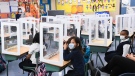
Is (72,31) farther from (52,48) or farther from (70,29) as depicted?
(52,48)

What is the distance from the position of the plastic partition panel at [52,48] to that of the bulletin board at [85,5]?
18.6 ft

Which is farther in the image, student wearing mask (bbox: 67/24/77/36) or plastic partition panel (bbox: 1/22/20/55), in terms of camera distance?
student wearing mask (bbox: 67/24/77/36)

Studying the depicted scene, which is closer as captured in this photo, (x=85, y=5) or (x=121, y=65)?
(x=121, y=65)

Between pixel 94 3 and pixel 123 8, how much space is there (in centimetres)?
134

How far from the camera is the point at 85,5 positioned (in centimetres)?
840

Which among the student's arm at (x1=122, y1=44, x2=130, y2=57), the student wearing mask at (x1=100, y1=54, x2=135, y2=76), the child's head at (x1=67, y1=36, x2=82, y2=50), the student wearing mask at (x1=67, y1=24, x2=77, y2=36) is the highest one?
the student wearing mask at (x1=67, y1=24, x2=77, y2=36)

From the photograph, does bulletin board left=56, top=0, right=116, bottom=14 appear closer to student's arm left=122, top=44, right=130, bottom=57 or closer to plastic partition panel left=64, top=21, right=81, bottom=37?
plastic partition panel left=64, top=21, right=81, bottom=37

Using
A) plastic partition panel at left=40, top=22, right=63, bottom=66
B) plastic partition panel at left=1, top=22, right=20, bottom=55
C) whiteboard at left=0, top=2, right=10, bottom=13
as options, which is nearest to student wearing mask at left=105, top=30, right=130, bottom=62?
plastic partition panel at left=40, top=22, right=63, bottom=66

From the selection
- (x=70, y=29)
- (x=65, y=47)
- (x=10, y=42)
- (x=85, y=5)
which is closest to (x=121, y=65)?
(x=65, y=47)

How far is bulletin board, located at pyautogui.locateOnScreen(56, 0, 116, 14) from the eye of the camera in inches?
310

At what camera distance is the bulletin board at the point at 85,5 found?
7.87m

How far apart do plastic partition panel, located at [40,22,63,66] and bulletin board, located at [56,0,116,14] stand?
18.6ft

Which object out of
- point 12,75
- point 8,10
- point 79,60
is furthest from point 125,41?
point 8,10

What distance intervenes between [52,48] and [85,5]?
5958 mm
